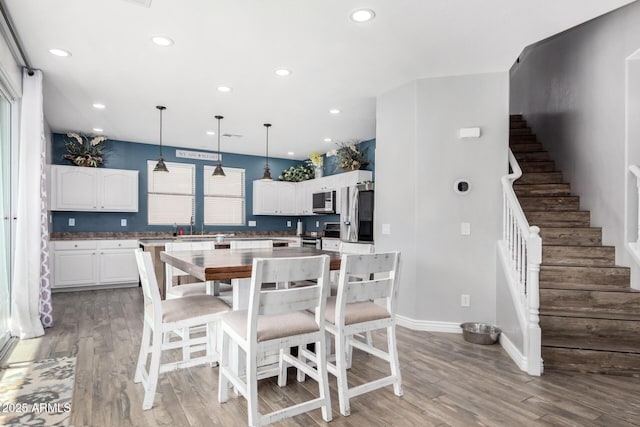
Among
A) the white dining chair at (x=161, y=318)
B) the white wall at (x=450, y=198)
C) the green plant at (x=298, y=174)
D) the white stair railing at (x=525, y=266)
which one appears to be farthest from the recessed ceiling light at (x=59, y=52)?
the green plant at (x=298, y=174)

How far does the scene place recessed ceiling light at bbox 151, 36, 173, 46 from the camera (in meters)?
3.09

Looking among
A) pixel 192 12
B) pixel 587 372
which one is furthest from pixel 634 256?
pixel 192 12

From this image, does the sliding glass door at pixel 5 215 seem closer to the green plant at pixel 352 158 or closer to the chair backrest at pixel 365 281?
the chair backrest at pixel 365 281

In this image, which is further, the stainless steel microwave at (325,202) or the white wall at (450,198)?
the stainless steel microwave at (325,202)

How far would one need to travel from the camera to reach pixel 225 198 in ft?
26.3

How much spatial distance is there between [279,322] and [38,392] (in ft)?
5.78

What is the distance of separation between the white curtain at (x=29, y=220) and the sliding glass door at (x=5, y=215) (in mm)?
66

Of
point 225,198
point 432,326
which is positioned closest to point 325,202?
point 225,198

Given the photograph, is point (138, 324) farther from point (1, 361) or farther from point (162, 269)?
point (162, 269)

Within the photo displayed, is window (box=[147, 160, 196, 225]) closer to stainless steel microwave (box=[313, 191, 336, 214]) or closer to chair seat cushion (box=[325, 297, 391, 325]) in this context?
stainless steel microwave (box=[313, 191, 336, 214])

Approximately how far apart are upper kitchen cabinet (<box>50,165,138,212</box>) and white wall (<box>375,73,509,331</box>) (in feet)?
16.4

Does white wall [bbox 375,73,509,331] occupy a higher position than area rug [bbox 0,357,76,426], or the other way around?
white wall [bbox 375,73,509,331]

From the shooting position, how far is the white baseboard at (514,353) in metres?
2.91

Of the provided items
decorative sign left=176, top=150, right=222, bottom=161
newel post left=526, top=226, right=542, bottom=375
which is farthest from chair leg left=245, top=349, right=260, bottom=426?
decorative sign left=176, top=150, right=222, bottom=161
